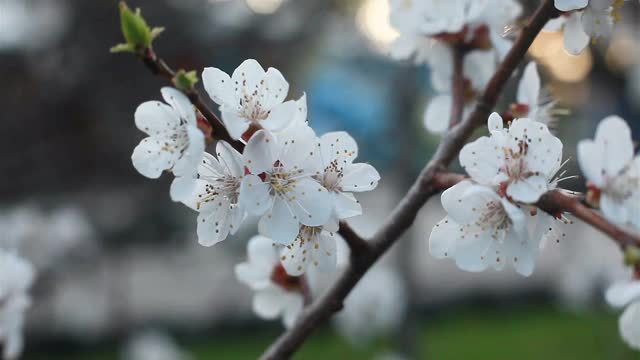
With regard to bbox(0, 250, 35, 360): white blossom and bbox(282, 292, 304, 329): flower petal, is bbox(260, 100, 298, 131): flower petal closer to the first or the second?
bbox(282, 292, 304, 329): flower petal

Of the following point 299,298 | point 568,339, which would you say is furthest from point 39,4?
point 299,298

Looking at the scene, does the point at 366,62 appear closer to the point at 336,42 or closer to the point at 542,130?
the point at 336,42

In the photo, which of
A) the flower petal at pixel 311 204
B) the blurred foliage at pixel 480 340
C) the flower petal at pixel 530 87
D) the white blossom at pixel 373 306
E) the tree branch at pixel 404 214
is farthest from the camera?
the blurred foliage at pixel 480 340

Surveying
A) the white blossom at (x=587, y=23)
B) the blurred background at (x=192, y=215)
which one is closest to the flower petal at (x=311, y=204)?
the white blossom at (x=587, y=23)

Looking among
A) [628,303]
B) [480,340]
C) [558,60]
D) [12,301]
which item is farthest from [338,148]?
[480,340]

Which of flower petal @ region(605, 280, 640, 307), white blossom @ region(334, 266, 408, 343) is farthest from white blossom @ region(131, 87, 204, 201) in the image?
white blossom @ region(334, 266, 408, 343)

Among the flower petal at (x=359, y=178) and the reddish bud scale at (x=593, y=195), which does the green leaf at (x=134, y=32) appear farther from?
the reddish bud scale at (x=593, y=195)

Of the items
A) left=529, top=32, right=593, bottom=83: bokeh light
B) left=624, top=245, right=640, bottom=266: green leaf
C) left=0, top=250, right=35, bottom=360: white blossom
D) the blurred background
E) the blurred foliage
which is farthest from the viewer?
the blurred foliage
